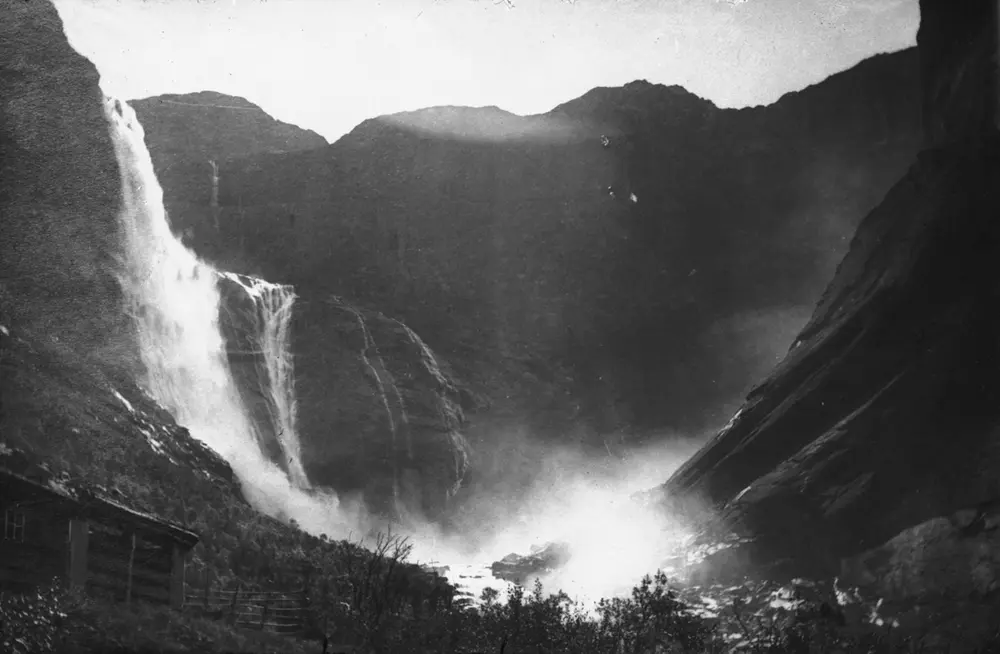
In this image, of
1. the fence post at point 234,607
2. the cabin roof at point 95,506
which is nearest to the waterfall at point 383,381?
the fence post at point 234,607

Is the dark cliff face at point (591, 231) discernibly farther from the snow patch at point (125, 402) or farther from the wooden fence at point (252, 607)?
the wooden fence at point (252, 607)

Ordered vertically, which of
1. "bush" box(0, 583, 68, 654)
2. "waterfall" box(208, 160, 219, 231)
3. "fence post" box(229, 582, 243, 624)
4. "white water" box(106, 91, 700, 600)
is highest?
"waterfall" box(208, 160, 219, 231)

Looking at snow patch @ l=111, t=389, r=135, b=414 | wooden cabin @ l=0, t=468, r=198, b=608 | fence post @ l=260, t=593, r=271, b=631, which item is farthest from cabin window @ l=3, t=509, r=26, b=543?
fence post @ l=260, t=593, r=271, b=631

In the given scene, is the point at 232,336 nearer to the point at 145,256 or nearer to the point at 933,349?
the point at 145,256

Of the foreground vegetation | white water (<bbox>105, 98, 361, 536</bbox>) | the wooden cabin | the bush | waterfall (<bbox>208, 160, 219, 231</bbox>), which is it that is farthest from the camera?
waterfall (<bbox>208, 160, 219, 231</bbox>)

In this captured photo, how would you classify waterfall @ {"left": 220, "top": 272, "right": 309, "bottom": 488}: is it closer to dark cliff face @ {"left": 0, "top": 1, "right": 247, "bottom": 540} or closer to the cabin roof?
dark cliff face @ {"left": 0, "top": 1, "right": 247, "bottom": 540}

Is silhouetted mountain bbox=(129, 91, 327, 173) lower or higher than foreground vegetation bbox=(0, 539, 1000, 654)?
higher
